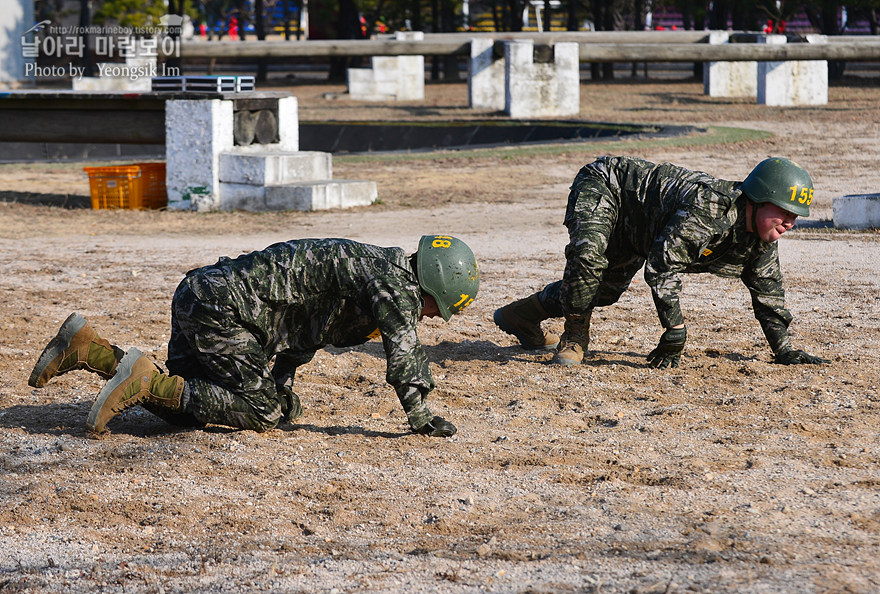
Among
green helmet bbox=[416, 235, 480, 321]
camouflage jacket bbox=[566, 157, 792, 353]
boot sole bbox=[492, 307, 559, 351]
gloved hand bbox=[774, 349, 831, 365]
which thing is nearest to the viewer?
green helmet bbox=[416, 235, 480, 321]

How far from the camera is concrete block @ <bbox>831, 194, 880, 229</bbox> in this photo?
11.2 m

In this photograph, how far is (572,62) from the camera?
80.1ft

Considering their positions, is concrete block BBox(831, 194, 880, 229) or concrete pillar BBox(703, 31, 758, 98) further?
concrete pillar BBox(703, 31, 758, 98)

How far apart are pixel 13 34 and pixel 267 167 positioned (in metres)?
27.7

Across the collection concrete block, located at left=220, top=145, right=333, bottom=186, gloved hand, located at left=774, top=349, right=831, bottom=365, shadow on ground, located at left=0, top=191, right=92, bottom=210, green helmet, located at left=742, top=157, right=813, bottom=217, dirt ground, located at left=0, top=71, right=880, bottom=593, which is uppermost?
concrete block, located at left=220, top=145, right=333, bottom=186

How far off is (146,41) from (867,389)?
26763 mm

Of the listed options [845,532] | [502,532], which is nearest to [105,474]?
[502,532]

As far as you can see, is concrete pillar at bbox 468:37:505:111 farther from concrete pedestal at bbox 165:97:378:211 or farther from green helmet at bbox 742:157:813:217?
green helmet at bbox 742:157:813:217

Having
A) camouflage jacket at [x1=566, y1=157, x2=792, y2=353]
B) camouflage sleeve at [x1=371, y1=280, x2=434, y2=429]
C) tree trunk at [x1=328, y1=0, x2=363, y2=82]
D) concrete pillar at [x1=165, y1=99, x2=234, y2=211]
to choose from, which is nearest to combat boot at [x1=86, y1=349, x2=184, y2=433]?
camouflage sleeve at [x1=371, y1=280, x2=434, y2=429]

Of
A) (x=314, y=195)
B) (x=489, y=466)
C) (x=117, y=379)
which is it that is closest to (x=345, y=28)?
(x=314, y=195)

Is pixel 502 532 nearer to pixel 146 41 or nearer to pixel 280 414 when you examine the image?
pixel 280 414

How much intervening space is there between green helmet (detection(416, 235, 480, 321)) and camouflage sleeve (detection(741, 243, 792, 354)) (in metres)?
2.04

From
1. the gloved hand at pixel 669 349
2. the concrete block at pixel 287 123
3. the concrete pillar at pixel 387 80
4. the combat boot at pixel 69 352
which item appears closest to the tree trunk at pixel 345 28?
the concrete pillar at pixel 387 80

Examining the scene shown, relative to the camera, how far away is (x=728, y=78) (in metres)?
28.8
